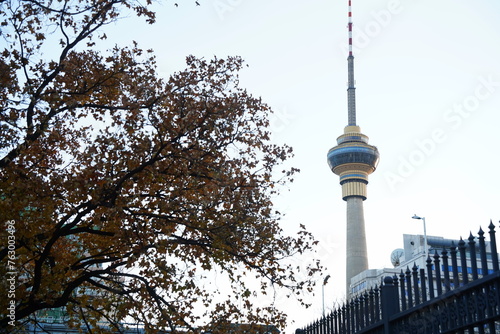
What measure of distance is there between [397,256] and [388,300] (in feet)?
344

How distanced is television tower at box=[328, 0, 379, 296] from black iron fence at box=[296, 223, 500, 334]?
126m

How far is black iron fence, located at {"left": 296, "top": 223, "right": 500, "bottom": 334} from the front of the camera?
5.81 m

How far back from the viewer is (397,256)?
109m

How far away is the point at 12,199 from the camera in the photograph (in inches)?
416

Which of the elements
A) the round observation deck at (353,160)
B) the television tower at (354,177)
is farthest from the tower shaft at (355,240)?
the round observation deck at (353,160)

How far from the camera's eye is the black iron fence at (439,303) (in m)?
5.81

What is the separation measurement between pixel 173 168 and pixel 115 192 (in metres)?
1.51

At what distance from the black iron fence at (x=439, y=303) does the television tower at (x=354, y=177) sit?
126m

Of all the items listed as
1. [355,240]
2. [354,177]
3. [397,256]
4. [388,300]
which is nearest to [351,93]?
[354,177]

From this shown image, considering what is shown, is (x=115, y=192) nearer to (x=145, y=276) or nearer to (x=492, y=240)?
(x=145, y=276)

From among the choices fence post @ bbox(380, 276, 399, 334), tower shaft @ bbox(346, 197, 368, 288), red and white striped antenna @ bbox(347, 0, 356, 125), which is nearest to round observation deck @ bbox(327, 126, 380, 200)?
tower shaft @ bbox(346, 197, 368, 288)

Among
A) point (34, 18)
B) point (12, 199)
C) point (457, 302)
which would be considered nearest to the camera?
point (457, 302)

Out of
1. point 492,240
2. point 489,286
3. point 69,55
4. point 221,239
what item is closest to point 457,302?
point 489,286

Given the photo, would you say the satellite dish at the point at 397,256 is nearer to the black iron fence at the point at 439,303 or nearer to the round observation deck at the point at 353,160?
the round observation deck at the point at 353,160
